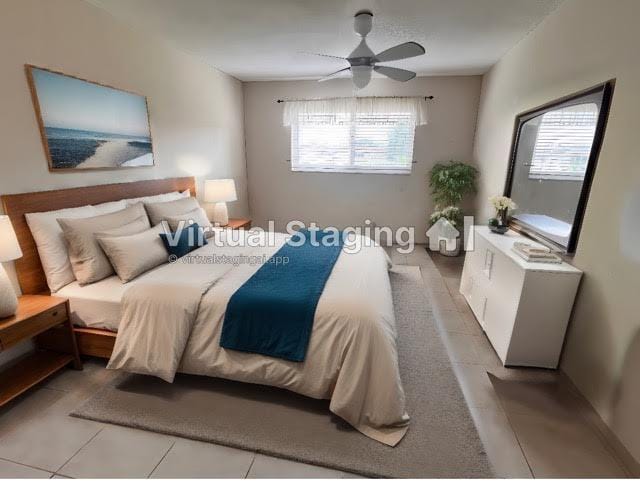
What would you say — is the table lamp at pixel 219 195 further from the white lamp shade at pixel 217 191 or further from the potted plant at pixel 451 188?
the potted plant at pixel 451 188

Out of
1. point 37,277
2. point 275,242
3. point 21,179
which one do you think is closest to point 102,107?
point 21,179

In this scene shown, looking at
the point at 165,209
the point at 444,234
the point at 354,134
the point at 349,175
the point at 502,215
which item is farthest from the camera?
the point at 349,175

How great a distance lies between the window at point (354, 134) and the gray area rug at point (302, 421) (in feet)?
11.1

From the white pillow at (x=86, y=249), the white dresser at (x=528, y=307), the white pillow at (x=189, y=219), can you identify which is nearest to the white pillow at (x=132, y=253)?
the white pillow at (x=86, y=249)

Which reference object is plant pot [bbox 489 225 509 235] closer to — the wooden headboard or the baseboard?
the baseboard

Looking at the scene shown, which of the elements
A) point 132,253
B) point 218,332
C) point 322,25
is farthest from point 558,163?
point 132,253

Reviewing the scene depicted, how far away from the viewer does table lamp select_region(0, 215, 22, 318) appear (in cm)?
166

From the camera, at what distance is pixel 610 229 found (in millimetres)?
1719

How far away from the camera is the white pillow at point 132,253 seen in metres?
2.12

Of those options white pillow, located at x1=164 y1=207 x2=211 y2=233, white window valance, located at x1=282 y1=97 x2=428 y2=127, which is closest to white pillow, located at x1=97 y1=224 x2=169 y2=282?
white pillow, located at x1=164 y1=207 x2=211 y2=233

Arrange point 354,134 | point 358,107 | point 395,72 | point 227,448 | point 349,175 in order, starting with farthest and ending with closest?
point 349,175 → point 354,134 → point 358,107 → point 395,72 → point 227,448

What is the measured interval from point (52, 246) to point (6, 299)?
47cm

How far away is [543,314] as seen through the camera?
203 centimetres

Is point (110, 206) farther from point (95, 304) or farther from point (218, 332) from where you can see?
point (218, 332)
